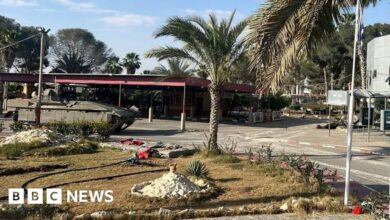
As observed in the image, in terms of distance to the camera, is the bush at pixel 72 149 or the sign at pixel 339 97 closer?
the sign at pixel 339 97

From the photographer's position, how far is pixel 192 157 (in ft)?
52.1

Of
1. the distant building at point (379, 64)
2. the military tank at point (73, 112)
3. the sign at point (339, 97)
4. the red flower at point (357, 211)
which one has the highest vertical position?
the distant building at point (379, 64)

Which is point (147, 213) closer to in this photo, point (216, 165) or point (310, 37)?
point (310, 37)

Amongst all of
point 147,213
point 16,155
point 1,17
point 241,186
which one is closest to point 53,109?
point 16,155

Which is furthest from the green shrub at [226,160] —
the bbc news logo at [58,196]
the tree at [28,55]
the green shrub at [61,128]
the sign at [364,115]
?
the tree at [28,55]

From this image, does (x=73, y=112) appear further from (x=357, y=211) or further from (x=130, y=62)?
(x=130, y=62)

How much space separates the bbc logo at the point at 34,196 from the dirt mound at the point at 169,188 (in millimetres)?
1367

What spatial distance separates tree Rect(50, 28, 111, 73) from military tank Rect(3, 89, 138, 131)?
76.6 meters

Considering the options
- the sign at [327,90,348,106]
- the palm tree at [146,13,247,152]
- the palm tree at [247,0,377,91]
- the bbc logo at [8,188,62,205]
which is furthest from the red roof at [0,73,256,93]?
the bbc logo at [8,188,62,205]

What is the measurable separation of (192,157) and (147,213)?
820 cm

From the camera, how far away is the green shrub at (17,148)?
15.1 m

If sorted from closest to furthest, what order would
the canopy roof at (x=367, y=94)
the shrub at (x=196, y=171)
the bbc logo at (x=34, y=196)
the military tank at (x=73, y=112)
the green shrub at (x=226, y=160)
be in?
the bbc logo at (x=34, y=196) < the shrub at (x=196, y=171) < the green shrub at (x=226, y=160) < the military tank at (x=73, y=112) < the canopy roof at (x=367, y=94)

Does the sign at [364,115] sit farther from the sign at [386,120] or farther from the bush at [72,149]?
the bush at [72,149]

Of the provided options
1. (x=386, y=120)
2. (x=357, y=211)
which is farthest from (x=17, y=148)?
(x=357, y=211)
